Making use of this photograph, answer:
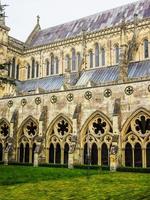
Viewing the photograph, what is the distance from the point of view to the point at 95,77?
39.7 m

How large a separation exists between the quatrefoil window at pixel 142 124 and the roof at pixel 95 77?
16.0ft

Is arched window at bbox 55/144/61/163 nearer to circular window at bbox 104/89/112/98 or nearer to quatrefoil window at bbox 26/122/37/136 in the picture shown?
quatrefoil window at bbox 26/122/37/136

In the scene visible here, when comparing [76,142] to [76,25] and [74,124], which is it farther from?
[76,25]

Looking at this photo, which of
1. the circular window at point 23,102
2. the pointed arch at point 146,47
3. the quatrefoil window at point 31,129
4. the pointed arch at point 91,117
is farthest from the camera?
the pointed arch at point 146,47

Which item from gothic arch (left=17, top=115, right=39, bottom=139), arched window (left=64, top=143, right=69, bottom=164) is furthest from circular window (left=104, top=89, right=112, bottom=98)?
gothic arch (left=17, top=115, right=39, bottom=139)

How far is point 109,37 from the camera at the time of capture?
4481cm

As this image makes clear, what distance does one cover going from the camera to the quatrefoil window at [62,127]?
35.8m

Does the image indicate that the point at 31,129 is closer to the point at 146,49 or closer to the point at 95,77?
the point at 95,77

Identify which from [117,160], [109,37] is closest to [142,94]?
[117,160]

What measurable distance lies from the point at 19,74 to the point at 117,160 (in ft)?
93.5

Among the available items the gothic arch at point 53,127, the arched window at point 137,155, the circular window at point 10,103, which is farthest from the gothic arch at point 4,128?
the arched window at point 137,155

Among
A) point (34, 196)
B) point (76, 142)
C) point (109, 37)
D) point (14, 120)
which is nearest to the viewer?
point (34, 196)

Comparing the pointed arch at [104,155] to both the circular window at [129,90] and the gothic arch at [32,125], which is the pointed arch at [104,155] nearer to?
the circular window at [129,90]

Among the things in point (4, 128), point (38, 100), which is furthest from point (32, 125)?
point (4, 128)
